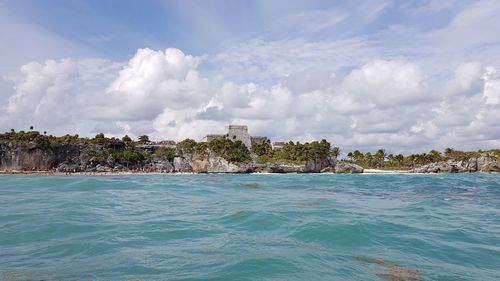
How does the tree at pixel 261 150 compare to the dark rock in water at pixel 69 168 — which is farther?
the tree at pixel 261 150

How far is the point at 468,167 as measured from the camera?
13162 centimetres

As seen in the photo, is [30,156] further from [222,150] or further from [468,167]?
[468,167]

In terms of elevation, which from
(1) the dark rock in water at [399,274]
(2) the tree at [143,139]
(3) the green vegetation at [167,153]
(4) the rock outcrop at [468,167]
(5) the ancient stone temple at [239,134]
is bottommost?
(1) the dark rock in water at [399,274]

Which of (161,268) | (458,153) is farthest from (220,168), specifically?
(161,268)

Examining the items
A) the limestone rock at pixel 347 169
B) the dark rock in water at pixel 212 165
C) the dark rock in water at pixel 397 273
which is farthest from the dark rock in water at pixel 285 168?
the dark rock in water at pixel 397 273

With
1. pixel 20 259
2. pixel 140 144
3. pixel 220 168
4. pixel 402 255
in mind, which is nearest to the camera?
pixel 20 259

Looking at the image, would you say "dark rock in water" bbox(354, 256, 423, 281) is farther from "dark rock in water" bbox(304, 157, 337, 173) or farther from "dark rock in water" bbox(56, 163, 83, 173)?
"dark rock in water" bbox(304, 157, 337, 173)

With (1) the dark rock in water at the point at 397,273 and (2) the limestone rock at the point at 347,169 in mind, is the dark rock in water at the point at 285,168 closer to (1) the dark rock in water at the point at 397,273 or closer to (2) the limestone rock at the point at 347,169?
(2) the limestone rock at the point at 347,169

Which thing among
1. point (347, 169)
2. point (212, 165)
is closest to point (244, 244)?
point (212, 165)

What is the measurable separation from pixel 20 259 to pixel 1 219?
7272 millimetres

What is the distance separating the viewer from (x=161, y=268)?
354 inches

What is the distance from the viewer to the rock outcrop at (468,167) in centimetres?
13000

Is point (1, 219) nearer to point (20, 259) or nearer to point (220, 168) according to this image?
point (20, 259)

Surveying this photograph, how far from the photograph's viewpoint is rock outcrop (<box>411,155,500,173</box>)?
13000 centimetres
